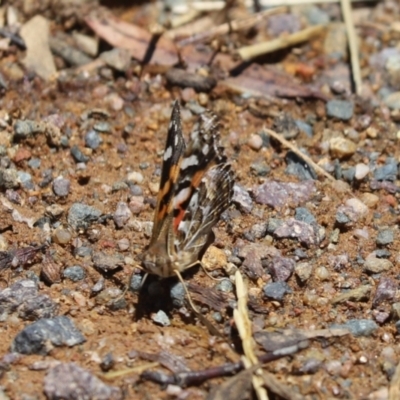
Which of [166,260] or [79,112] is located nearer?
[166,260]

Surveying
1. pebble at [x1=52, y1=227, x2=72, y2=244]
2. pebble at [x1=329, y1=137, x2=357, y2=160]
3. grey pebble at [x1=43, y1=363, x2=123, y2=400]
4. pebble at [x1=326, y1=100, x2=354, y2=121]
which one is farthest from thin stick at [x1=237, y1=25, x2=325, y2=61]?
grey pebble at [x1=43, y1=363, x2=123, y2=400]

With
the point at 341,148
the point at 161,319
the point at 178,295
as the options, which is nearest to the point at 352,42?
the point at 341,148

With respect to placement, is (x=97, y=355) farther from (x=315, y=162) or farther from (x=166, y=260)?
(x=315, y=162)

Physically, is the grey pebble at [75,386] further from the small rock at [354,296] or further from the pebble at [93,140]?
the pebble at [93,140]

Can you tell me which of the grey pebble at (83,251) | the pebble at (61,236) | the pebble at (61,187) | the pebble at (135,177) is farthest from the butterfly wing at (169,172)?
the pebble at (61,187)

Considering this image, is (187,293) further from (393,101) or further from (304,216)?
(393,101)

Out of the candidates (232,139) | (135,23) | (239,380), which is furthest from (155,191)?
(135,23)
